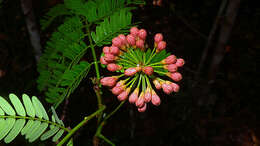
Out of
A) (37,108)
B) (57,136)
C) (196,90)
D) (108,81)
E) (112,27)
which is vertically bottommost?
(196,90)

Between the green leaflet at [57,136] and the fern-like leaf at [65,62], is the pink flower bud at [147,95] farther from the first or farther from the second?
the green leaflet at [57,136]

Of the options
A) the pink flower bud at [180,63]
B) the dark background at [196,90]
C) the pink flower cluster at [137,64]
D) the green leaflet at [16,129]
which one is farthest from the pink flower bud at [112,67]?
the dark background at [196,90]

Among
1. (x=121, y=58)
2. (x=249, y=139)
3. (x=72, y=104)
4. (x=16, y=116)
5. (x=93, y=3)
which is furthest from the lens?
A: (x=249, y=139)

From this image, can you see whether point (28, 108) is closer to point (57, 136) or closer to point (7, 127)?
point (7, 127)

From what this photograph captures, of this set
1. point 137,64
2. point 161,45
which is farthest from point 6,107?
point 161,45

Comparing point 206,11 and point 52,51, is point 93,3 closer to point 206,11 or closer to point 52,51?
point 52,51

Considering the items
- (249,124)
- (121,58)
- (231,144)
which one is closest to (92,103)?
(121,58)

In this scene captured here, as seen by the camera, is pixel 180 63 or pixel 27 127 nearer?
pixel 27 127
